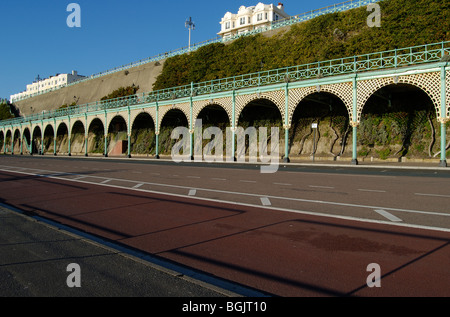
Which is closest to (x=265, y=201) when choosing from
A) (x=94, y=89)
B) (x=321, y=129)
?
(x=321, y=129)

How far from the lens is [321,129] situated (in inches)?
1196

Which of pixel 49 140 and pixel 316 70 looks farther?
pixel 49 140

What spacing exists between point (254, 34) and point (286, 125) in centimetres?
2067

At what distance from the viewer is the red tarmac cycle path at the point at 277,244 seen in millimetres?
3758

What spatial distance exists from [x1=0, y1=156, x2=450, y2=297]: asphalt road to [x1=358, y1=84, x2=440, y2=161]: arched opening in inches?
581

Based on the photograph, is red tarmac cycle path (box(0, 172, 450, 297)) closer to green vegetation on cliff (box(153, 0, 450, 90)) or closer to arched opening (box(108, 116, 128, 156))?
green vegetation on cliff (box(153, 0, 450, 90))

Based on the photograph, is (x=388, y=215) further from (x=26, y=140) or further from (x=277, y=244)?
(x=26, y=140)

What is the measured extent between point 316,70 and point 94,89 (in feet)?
186

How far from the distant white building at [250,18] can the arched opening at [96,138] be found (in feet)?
Answer: 178

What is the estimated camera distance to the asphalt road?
12.8 ft

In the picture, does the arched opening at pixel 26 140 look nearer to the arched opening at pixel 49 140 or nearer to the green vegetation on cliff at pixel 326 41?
the arched opening at pixel 49 140

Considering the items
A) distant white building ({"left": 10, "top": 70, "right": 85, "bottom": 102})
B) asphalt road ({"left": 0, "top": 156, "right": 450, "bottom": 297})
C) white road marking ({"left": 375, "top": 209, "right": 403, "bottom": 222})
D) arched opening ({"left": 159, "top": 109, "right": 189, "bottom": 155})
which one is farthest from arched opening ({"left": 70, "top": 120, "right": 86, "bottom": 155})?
distant white building ({"left": 10, "top": 70, "right": 85, "bottom": 102})

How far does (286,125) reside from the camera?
27.2 m
